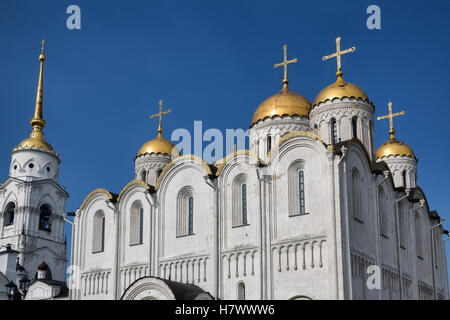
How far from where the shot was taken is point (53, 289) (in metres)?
33.2

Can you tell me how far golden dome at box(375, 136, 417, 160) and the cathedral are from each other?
62 millimetres

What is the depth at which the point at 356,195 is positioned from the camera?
84.1ft

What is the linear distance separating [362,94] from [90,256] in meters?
14.2

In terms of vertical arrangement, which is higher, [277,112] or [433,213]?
[277,112]

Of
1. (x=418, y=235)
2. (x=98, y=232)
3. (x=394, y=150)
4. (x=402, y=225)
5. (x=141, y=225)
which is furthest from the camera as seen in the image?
(x=394, y=150)

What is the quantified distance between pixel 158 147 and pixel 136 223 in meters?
5.87

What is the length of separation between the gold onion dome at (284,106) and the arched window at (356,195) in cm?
519

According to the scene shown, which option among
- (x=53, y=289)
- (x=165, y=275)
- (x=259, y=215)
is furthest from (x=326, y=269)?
(x=53, y=289)

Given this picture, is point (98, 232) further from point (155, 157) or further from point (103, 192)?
point (155, 157)

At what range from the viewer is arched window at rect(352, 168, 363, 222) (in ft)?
83.1

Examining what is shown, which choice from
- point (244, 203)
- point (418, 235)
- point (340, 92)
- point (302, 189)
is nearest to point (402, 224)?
point (418, 235)

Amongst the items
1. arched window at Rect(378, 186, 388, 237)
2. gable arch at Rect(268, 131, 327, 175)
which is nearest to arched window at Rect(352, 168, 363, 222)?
gable arch at Rect(268, 131, 327, 175)
